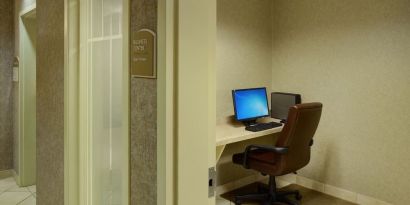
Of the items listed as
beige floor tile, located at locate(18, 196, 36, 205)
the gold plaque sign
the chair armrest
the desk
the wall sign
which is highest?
the wall sign

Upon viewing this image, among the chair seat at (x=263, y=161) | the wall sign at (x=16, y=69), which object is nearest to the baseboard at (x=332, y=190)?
the chair seat at (x=263, y=161)

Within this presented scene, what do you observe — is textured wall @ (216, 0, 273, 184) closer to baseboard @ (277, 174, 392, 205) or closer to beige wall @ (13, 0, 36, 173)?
baseboard @ (277, 174, 392, 205)

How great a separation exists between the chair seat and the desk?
0.55 feet

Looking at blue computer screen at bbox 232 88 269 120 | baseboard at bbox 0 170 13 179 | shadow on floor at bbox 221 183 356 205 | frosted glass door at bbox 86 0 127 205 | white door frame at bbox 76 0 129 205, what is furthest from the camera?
baseboard at bbox 0 170 13 179

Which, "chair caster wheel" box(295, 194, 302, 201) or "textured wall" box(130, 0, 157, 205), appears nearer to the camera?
"textured wall" box(130, 0, 157, 205)

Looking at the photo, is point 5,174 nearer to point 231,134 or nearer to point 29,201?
point 29,201

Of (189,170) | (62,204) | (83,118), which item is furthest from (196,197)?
(62,204)

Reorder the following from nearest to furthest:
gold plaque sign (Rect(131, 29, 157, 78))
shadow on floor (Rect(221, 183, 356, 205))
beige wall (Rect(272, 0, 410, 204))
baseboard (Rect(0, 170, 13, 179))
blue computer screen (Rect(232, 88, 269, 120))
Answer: gold plaque sign (Rect(131, 29, 157, 78))
beige wall (Rect(272, 0, 410, 204))
shadow on floor (Rect(221, 183, 356, 205))
blue computer screen (Rect(232, 88, 269, 120))
baseboard (Rect(0, 170, 13, 179))

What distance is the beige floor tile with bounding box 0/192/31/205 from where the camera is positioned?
3.55 m

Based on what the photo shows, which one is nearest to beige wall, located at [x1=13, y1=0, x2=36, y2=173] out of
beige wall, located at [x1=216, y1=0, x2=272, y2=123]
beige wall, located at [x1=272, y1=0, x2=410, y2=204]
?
beige wall, located at [x1=216, y1=0, x2=272, y2=123]

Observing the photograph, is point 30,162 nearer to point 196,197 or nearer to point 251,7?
point 251,7

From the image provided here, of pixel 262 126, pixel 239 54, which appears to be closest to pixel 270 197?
pixel 262 126

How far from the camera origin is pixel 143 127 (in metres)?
1.12

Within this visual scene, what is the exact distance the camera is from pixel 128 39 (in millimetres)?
1178
